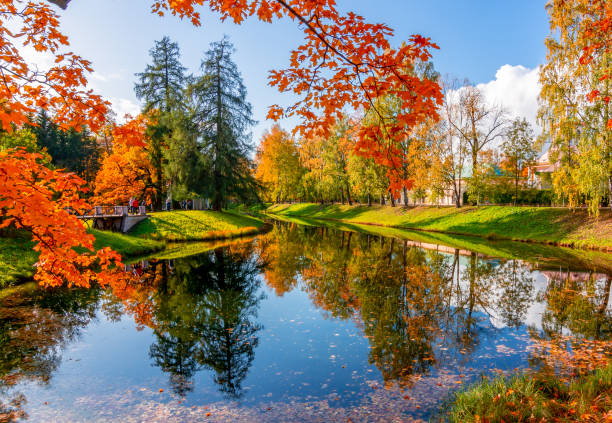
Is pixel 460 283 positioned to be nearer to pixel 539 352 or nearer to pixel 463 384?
pixel 539 352

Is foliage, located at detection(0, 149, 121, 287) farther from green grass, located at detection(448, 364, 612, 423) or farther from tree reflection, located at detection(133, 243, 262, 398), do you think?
green grass, located at detection(448, 364, 612, 423)

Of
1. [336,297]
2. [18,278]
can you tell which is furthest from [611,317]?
[18,278]

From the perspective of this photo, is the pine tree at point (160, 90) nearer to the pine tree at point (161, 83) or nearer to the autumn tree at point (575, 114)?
the pine tree at point (161, 83)

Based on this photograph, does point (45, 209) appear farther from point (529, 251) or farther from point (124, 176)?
point (124, 176)

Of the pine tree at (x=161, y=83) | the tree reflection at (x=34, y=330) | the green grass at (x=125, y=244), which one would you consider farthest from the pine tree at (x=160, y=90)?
the tree reflection at (x=34, y=330)

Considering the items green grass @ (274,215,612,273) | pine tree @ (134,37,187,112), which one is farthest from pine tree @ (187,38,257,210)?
green grass @ (274,215,612,273)

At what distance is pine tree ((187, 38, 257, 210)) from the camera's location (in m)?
32.4

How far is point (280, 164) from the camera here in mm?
54531

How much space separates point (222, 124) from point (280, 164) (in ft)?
72.7

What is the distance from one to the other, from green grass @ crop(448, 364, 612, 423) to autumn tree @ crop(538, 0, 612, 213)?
753 inches

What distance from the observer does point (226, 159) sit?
32.3m

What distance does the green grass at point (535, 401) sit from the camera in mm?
4664

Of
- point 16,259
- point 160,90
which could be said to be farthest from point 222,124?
point 16,259

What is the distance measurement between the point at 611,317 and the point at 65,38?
1376cm
